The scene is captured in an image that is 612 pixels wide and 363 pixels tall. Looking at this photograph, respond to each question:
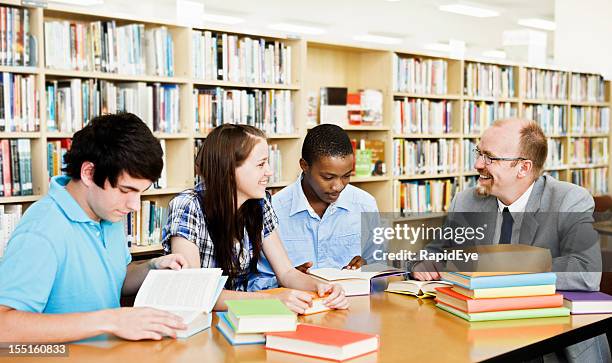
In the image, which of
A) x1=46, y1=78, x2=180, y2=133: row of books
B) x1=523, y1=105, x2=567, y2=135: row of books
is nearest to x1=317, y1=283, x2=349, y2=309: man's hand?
x1=46, y1=78, x2=180, y2=133: row of books

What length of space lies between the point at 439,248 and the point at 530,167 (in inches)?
19.8

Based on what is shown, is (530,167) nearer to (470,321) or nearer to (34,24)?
(470,321)

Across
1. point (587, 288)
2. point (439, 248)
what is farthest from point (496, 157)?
point (587, 288)

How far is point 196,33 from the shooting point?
4.30 m

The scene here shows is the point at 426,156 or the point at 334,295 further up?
the point at 426,156

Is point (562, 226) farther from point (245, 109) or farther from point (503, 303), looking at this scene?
point (245, 109)

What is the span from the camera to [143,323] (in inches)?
70.0

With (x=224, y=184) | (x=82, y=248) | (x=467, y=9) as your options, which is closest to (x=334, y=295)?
(x=224, y=184)

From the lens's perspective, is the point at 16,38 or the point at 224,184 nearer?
the point at 224,184

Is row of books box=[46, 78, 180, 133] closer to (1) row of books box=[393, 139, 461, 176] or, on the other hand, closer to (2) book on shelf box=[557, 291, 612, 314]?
(1) row of books box=[393, 139, 461, 176]

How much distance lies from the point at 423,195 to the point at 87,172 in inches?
164

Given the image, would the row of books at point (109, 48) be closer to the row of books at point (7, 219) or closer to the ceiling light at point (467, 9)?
the row of books at point (7, 219)

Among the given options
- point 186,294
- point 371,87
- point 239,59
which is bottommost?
point 186,294

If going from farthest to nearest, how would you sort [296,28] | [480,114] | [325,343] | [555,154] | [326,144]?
[296,28]
[555,154]
[480,114]
[326,144]
[325,343]
